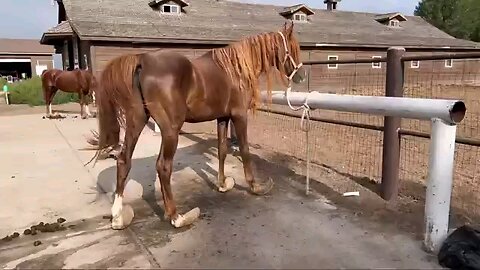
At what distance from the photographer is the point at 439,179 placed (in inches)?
107

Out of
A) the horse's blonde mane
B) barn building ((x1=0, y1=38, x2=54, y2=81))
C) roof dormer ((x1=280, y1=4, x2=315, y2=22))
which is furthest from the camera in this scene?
barn building ((x1=0, y1=38, x2=54, y2=81))

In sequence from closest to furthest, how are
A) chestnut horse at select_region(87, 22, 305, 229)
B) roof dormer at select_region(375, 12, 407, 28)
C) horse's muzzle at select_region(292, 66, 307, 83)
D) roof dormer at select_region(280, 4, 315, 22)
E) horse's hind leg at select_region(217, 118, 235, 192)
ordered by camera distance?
chestnut horse at select_region(87, 22, 305, 229)
horse's muzzle at select_region(292, 66, 307, 83)
horse's hind leg at select_region(217, 118, 235, 192)
roof dormer at select_region(280, 4, 315, 22)
roof dormer at select_region(375, 12, 407, 28)

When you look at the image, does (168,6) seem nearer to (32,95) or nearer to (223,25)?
(223,25)

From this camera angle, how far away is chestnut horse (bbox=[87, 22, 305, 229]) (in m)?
3.14

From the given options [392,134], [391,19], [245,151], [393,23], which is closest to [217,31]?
[391,19]

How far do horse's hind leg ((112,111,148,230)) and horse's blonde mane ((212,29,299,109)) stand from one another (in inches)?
37.5

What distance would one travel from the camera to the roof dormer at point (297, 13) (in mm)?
25000

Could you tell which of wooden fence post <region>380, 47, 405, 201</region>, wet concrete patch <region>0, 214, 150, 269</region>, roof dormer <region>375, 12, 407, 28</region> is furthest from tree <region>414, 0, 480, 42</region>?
wet concrete patch <region>0, 214, 150, 269</region>

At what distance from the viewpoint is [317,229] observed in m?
3.09

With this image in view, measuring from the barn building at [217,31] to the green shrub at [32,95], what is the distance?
62.5 inches

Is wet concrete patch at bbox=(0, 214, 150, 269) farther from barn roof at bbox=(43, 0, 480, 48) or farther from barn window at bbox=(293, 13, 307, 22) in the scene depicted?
barn window at bbox=(293, 13, 307, 22)

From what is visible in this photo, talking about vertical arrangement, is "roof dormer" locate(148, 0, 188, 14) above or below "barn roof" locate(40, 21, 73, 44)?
above

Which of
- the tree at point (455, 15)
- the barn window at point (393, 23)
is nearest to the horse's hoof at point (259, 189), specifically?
the barn window at point (393, 23)

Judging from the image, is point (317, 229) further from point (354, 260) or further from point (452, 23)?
point (452, 23)
